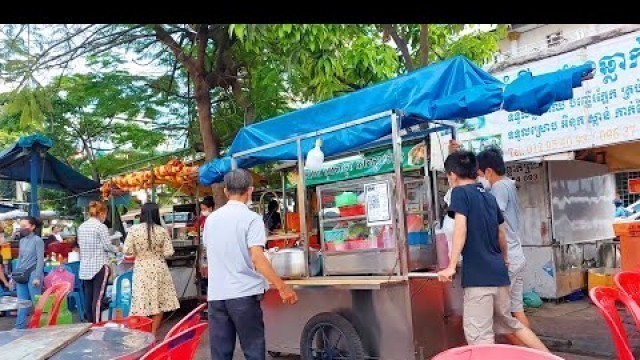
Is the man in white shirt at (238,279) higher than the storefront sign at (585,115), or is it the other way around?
the storefront sign at (585,115)

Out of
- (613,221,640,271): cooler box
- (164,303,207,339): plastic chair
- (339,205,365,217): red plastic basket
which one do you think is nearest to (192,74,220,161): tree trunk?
(339,205,365,217): red plastic basket

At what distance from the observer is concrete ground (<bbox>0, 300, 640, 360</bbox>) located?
17.5 feet

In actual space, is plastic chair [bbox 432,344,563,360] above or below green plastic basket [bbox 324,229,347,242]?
below

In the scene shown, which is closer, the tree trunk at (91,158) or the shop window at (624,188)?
the shop window at (624,188)

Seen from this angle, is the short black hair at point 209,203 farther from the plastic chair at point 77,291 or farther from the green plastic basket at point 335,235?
the green plastic basket at point 335,235

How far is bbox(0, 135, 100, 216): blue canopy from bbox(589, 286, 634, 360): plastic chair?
28.4ft

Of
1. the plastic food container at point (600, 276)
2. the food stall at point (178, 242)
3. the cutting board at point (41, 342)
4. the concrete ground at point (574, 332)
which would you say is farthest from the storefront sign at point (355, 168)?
the cutting board at point (41, 342)

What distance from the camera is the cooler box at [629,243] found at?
684 centimetres

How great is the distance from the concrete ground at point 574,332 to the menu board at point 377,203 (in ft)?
6.30

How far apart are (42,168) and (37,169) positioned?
0.99 feet

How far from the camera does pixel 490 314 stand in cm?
398

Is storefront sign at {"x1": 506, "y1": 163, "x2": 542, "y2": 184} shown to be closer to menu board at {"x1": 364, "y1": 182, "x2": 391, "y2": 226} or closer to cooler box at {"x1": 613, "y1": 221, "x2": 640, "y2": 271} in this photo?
cooler box at {"x1": 613, "y1": 221, "x2": 640, "y2": 271}
